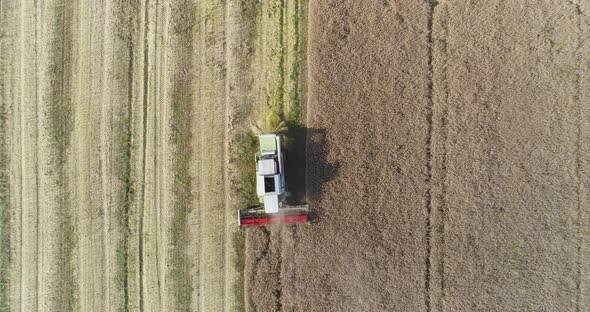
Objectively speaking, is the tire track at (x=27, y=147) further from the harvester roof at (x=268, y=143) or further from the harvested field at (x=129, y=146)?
the harvester roof at (x=268, y=143)

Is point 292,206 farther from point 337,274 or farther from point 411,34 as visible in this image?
point 411,34

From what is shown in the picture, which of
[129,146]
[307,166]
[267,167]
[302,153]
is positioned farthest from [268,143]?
[129,146]

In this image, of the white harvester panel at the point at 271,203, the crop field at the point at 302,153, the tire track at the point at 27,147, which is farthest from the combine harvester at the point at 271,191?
the tire track at the point at 27,147

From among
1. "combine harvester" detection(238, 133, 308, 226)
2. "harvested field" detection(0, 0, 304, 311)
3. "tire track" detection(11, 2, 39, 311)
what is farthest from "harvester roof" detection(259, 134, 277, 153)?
"tire track" detection(11, 2, 39, 311)

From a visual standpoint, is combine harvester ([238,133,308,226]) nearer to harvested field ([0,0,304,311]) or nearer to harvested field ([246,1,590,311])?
harvested field ([246,1,590,311])

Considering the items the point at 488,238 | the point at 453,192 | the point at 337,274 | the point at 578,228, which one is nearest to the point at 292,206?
the point at 337,274
